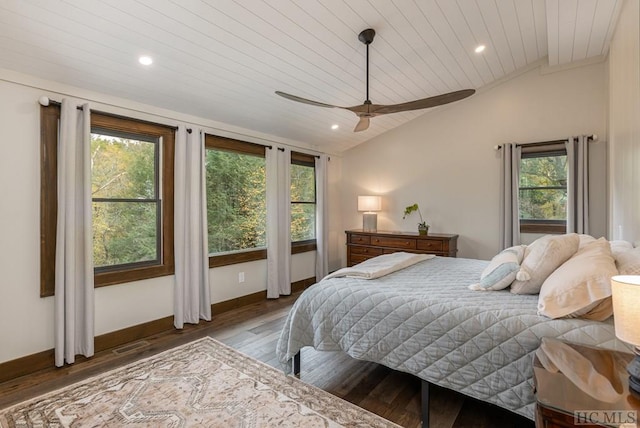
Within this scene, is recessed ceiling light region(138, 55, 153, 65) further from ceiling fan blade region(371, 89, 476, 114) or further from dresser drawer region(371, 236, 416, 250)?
dresser drawer region(371, 236, 416, 250)

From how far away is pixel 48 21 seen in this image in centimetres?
211

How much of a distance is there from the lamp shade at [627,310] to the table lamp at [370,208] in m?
4.15

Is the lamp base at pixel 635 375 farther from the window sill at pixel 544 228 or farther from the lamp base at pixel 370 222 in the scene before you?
the lamp base at pixel 370 222

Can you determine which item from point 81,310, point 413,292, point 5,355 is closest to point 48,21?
point 81,310

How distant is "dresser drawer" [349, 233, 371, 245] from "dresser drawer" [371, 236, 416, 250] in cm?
9

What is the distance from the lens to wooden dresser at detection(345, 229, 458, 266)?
4.40 meters

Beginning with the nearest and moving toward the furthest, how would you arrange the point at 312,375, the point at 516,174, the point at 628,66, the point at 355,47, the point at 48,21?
the point at 48,21 < the point at 628,66 < the point at 312,375 < the point at 355,47 < the point at 516,174

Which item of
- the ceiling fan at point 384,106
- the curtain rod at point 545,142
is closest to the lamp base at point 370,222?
the curtain rod at point 545,142

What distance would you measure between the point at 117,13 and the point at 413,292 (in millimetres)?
2654

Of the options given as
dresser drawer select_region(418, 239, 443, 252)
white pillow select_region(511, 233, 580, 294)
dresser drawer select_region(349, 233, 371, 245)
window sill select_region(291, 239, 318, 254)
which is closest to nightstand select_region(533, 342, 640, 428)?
white pillow select_region(511, 233, 580, 294)

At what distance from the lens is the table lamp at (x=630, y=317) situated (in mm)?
1010

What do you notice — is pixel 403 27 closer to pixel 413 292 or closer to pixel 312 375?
pixel 413 292

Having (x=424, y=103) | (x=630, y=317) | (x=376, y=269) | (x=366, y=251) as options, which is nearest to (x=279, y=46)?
(x=424, y=103)

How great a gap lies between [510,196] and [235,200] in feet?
11.6
